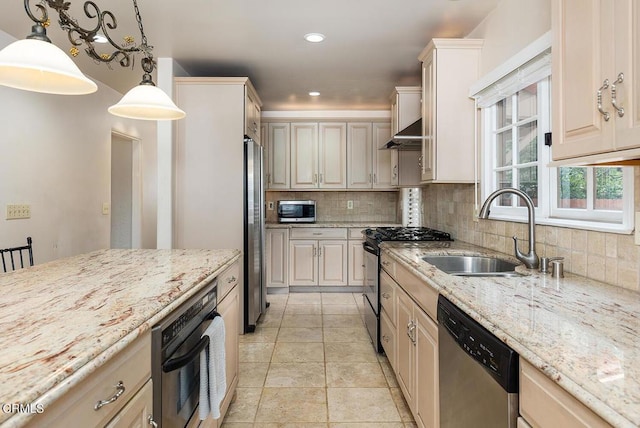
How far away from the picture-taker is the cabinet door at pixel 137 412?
0.87 meters

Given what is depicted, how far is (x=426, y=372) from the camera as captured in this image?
162 cm

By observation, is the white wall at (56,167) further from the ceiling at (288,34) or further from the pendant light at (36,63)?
the pendant light at (36,63)

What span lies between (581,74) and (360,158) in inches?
150

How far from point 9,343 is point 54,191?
3.21m

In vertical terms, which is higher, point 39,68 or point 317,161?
point 317,161

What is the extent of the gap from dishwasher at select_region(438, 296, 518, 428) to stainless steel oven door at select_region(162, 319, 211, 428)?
0.90 metres

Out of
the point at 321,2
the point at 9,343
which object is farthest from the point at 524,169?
the point at 9,343

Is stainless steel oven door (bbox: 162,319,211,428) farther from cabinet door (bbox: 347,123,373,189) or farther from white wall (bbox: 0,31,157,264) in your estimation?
cabinet door (bbox: 347,123,373,189)

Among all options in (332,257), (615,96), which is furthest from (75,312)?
(332,257)

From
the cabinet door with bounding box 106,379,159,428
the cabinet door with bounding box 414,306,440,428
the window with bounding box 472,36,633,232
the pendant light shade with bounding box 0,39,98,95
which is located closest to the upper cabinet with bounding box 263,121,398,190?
the window with bounding box 472,36,633,232

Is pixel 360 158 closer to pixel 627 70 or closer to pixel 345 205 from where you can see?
pixel 345 205

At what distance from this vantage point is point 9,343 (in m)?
0.77

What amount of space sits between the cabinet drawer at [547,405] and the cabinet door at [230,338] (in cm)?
135

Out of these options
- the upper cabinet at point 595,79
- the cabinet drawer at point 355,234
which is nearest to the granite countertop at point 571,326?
the upper cabinet at point 595,79
